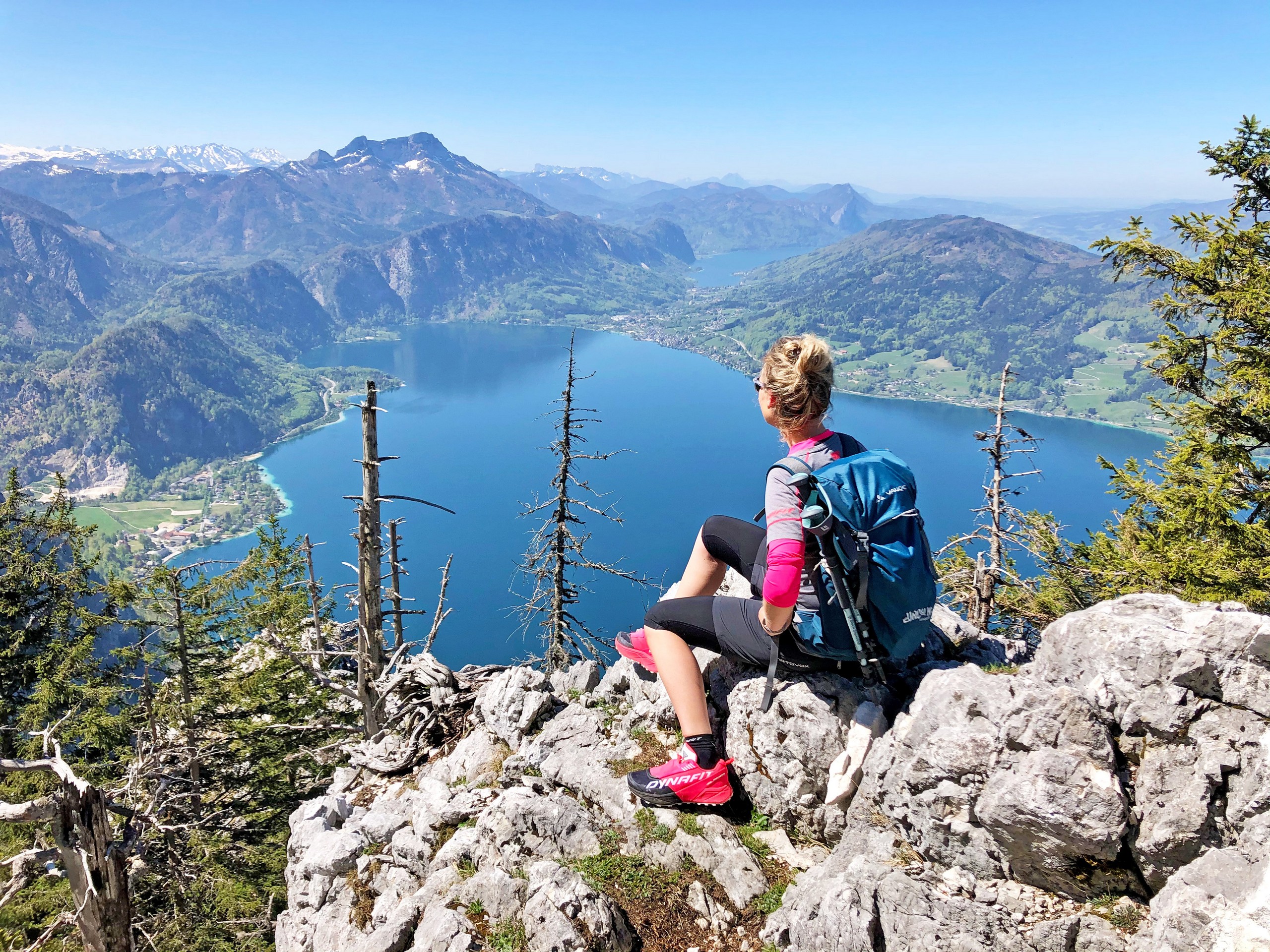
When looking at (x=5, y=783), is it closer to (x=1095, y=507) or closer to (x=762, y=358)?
(x=762, y=358)

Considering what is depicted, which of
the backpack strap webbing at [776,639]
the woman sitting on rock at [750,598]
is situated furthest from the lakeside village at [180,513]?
the backpack strap webbing at [776,639]

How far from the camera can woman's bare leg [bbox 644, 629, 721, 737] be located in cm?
473

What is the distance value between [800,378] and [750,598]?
1592 mm

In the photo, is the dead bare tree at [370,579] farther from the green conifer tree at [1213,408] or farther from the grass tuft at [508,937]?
the green conifer tree at [1213,408]

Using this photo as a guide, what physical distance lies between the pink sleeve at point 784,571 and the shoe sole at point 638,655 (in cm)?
176

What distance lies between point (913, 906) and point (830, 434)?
2.66m

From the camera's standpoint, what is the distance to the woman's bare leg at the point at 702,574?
514 cm

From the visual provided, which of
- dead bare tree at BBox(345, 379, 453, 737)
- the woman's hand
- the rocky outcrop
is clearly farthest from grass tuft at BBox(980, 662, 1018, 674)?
dead bare tree at BBox(345, 379, 453, 737)

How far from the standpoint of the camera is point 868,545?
12.5 ft

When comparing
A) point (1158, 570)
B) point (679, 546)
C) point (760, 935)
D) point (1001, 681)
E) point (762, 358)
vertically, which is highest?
point (762, 358)

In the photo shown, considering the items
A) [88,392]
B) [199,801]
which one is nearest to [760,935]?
[199,801]

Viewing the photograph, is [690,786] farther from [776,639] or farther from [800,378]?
[800,378]

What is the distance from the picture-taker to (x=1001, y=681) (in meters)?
4.06

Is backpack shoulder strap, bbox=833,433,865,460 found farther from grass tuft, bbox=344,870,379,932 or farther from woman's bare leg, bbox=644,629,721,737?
grass tuft, bbox=344,870,379,932
